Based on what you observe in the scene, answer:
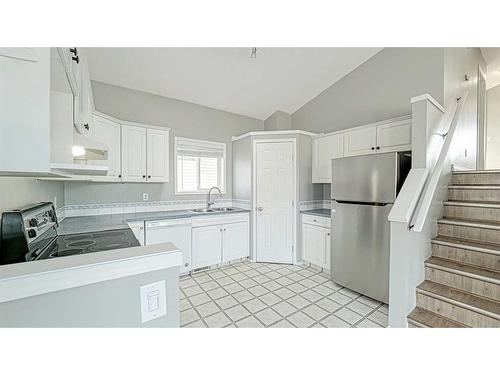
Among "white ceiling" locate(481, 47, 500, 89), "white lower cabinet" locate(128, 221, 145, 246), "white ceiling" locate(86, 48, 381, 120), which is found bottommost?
"white lower cabinet" locate(128, 221, 145, 246)

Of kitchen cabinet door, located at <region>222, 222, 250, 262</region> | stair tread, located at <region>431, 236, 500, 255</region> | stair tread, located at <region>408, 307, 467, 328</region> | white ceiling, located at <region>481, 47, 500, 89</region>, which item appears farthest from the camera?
white ceiling, located at <region>481, 47, 500, 89</region>

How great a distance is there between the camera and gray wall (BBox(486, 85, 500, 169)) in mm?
5125

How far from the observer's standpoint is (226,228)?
359cm

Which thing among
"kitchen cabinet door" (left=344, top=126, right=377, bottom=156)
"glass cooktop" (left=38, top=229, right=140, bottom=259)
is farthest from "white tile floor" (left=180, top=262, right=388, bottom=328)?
"kitchen cabinet door" (left=344, top=126, right=377, bottom=156)

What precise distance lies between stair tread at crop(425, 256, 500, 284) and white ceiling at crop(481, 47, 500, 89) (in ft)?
14.7

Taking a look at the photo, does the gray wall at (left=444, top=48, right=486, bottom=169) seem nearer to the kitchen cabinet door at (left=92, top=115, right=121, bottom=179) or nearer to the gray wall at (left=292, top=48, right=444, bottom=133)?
the gray wall at (left=292, top=48, right=444, bottom=133)

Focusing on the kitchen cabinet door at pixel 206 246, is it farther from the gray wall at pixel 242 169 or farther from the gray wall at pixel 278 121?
the gray wall at pixel 278 121

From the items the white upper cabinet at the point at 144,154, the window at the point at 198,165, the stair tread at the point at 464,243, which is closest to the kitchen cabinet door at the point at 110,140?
the white upper cabinet at the point at 144,154

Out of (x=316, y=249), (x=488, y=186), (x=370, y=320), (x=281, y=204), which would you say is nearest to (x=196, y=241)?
(x=281, y=204)

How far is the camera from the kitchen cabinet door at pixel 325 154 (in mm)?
3406

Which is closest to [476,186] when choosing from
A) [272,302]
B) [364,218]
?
[364,218]

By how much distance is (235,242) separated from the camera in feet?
12.1

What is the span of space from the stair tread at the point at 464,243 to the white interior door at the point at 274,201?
1.88m
